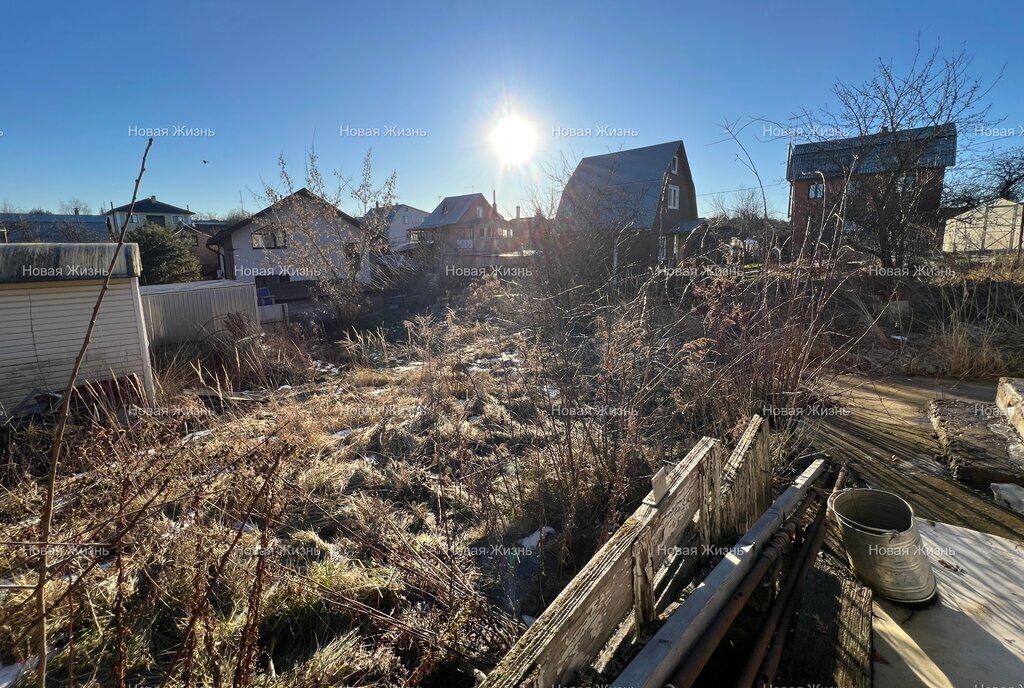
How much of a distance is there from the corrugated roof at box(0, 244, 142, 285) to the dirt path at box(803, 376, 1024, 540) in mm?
8334

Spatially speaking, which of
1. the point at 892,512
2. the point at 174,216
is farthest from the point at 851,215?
the point at 174,216

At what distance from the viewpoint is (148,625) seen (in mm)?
2727

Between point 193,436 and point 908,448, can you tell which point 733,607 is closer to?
point 908,448

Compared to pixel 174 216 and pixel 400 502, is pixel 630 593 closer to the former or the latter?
pixel 400 502

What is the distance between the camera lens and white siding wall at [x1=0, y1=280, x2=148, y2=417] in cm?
682

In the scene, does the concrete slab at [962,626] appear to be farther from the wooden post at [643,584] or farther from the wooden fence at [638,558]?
the wooden post at [643,584]

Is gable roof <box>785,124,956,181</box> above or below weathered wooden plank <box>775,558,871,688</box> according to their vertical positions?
above

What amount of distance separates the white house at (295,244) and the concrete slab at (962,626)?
14.4m

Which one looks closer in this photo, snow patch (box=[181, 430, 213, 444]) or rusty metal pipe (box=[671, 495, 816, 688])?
rusty metal pipe (box=[671, 495, 816, 688])

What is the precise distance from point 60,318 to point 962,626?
1004 cm

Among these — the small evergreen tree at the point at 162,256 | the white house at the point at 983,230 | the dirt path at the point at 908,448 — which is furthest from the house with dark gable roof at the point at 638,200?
the small evergreen tree at the point at 162,256

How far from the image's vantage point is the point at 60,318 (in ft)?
23.4

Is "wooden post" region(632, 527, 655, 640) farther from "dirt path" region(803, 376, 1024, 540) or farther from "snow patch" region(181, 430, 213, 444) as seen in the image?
"snow patch" region(181, 430, 213, 444)

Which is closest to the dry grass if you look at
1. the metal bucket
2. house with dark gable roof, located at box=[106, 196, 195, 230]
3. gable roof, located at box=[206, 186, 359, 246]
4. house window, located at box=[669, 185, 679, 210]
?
the metal bucket
